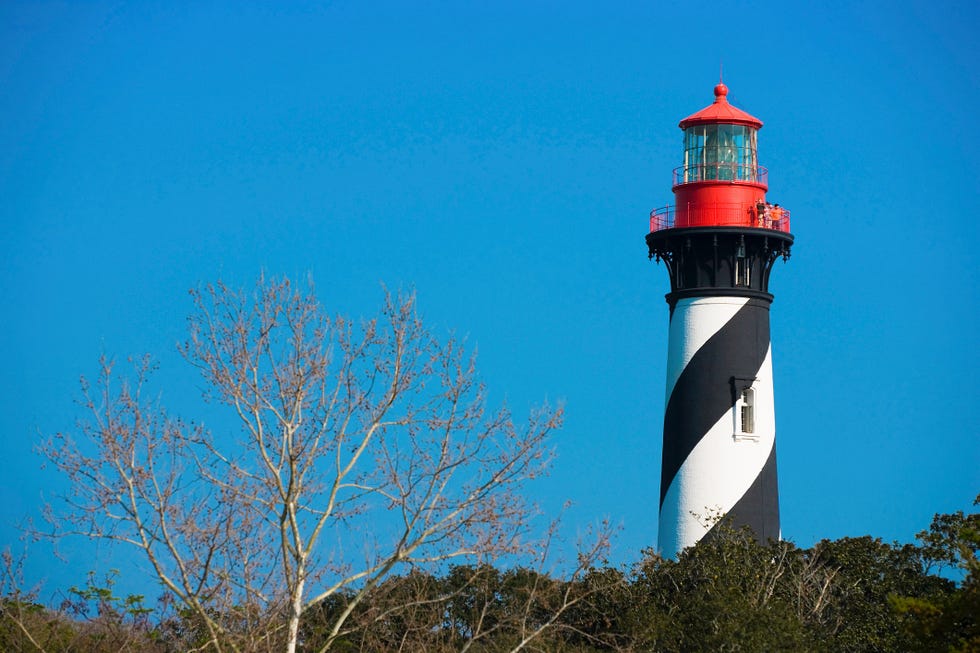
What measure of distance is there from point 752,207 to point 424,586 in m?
13.6

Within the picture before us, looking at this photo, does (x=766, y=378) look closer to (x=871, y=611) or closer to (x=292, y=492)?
(x=871, y=611)

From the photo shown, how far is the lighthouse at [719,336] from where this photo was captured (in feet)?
107

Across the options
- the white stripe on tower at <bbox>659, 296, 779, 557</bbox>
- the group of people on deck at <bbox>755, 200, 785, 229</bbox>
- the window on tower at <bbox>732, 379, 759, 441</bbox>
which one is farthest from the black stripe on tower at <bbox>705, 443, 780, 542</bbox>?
the group of people on deck at <bbox>755, 200, 785, 229</bbox>

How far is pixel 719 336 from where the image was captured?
33.0 metres

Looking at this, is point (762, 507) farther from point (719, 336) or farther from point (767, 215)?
point (767, 215)

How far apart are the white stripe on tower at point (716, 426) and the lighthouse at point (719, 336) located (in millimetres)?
20

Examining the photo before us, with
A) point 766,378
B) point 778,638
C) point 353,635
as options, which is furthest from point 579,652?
point 766,378

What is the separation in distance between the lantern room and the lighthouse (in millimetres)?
21

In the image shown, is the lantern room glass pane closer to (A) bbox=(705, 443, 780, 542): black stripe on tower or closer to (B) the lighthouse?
(B) the lighthouse

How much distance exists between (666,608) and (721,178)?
10.5 metres

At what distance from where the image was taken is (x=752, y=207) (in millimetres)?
34062

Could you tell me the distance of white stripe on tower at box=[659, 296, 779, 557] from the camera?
106 ft

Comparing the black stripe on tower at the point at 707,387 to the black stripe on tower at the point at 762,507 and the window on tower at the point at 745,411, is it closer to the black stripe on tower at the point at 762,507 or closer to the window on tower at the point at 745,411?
the window on tower at the point at 745,411

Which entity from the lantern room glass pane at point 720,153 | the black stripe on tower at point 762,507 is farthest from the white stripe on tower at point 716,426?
the lantern room glass pane at point 720,153
